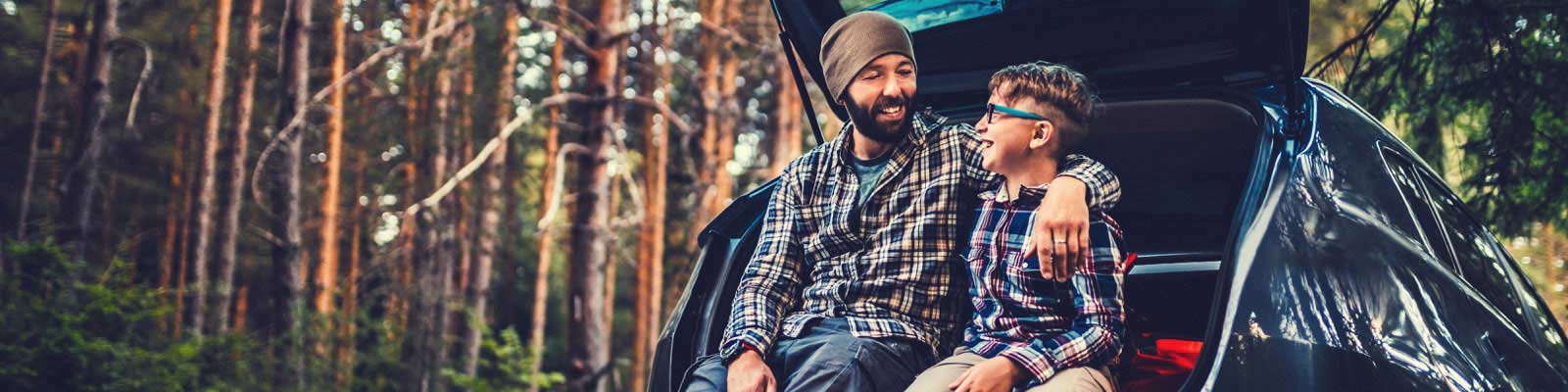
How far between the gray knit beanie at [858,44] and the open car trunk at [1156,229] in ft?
1.62

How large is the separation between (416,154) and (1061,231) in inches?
666

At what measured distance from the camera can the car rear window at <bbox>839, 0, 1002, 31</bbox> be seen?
2.97 metres

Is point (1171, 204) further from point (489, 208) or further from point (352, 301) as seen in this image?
point (352, 301)

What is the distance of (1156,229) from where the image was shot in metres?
3.54

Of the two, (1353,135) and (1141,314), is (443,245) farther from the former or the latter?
(1353,135)

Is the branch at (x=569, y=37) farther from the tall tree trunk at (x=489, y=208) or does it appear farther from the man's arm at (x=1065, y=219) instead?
the man's arm at (x=1065, y=219)

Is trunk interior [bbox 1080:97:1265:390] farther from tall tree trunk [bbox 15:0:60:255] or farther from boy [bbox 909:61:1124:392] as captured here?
tall tree trunk [bbox 15:0:60:255]

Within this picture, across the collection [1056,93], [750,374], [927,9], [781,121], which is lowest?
[750,374]

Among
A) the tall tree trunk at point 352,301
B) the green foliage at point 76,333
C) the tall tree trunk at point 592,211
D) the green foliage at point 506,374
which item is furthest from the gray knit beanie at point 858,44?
the tall tree trunk at point 352,301

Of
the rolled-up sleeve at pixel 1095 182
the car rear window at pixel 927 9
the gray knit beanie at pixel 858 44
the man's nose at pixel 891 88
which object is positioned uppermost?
the car rear window at pixel 927 9

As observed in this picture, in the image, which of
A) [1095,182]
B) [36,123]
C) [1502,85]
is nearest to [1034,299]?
[1095,182]

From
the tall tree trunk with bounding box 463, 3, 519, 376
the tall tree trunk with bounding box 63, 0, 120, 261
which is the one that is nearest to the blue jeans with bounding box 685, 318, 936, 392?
Answer: the tall tree trunk with bounding box 63, 0, 120, 261

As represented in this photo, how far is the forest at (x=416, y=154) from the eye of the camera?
5.45m

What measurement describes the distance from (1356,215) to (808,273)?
134 cm
